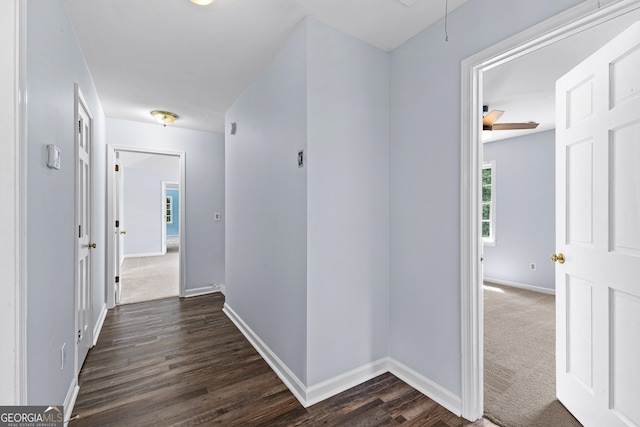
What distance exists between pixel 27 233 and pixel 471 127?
2.19 metres

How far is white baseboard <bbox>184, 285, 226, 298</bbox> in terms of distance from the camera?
4.13 meters

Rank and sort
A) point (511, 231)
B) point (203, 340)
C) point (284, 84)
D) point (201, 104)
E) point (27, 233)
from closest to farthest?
point (27, 233)
point (284, 84)
point (203, 340)
point (201, 104)
point (511, 231)

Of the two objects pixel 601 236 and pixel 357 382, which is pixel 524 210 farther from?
pixel 357 382

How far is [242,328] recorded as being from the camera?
292 centimetres

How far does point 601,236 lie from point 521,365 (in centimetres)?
139

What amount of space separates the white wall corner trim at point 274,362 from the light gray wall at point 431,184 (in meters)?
0.77

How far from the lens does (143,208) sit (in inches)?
320

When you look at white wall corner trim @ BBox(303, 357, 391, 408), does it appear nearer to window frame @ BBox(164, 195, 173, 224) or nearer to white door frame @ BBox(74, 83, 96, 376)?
white door frame @ BBox(74, 83, 96, 376)

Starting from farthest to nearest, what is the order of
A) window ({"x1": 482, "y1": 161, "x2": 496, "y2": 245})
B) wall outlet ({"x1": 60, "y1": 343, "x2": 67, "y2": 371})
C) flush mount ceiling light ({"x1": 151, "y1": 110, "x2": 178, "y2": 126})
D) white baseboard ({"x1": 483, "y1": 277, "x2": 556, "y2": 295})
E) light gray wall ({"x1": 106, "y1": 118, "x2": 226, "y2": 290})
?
1. window ({"x1": 482, "y1": 161, "x2": 496, "y2": 245})
2. white baseboard ({"x1": 483, "y1": 277, "x2": 556, "y2": 295})
3. light gray wall ({"x1": 106, "y1": 118, "x2": 226, "y2": 290})
4. flush mount ceiling light ({"x1": 151, "y1": 110, "x2": 178, "y2": 126})
5. wall outlet ({"x1": 60, "y1": 343, "x2": 67, "y2": 371})

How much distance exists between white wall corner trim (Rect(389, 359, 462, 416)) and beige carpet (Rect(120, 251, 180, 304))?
350cm

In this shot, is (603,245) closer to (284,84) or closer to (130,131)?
(284,84)

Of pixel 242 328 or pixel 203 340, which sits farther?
pixel 242 328

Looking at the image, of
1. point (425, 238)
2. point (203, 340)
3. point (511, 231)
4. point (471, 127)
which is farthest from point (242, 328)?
→ point (511, 231)

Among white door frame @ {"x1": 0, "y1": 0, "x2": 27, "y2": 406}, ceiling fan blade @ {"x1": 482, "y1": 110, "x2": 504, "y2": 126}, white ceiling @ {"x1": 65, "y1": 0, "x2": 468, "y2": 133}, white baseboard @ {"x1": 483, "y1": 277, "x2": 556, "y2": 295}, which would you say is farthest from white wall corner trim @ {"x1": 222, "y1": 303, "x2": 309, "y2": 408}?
white baseboard @ {"x1": 483, "y1": 277, "x2": 556, "y2": 295}
